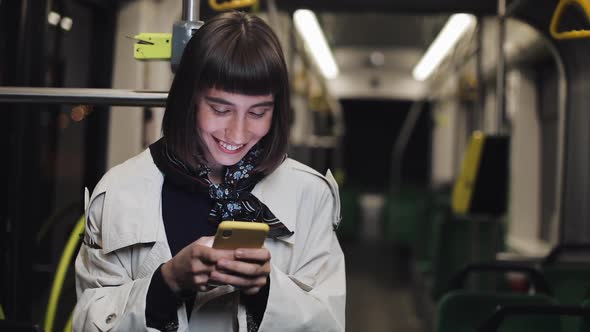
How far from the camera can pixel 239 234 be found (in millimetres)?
1014

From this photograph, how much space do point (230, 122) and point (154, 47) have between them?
0.44 meters

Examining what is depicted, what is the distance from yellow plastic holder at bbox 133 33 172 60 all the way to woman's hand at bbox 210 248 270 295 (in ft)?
2.09

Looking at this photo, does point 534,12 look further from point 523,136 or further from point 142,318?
point 523,136

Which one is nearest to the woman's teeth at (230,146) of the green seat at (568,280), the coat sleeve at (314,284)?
the coat sleeve at (314,284)

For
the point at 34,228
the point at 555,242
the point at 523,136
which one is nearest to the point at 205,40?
the point at 34,228

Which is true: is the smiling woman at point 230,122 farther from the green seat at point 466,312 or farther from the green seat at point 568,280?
the green seat at point 568,280

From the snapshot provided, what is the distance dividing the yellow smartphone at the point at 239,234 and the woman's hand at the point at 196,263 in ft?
0.05

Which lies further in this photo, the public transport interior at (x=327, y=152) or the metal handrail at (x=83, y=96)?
the public transport interior at (x=327, y=152)

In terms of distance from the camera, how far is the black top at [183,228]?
1.15m

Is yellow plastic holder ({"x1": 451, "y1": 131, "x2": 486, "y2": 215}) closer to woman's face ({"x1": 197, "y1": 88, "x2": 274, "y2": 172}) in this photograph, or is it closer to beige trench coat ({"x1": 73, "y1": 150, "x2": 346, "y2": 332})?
beige trench coat ({"x1": 73, "y1": 150, "x2": 346, "y2": 332})

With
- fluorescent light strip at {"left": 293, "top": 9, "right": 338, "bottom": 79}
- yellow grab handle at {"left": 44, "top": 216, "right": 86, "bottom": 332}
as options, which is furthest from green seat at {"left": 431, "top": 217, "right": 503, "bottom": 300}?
yellow grab handle at {"left": 44, "top": 216, "right": 86, "bottom": 332}

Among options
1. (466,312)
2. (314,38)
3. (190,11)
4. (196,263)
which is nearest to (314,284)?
(196,263)

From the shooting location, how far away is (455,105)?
10914 mm

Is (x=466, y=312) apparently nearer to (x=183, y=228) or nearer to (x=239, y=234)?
(x=183, y=228)
